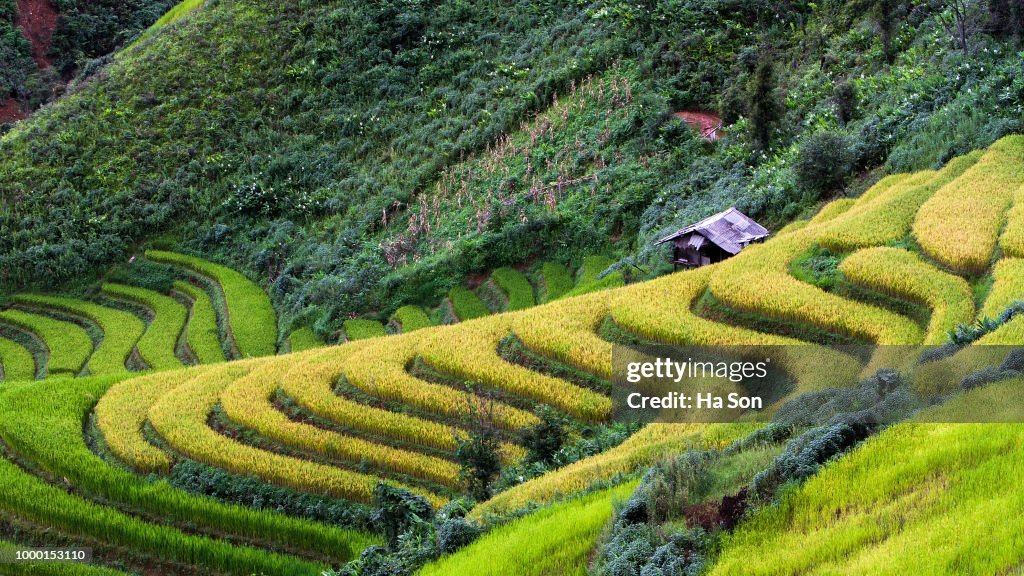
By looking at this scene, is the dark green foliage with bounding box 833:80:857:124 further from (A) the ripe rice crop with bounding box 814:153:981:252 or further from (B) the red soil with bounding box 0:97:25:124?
(B) the red soil with bounding box 0:97:25:124

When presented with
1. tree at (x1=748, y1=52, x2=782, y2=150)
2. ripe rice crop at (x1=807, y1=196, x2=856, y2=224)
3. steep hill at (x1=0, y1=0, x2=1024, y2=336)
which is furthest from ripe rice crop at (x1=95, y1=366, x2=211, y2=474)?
tree at (x1=748, y1=52, x2=782, y2=150)

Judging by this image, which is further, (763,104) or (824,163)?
(763,104)

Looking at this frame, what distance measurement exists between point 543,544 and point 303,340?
75.5 ft

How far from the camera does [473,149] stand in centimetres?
3994

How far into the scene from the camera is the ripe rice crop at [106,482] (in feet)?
51.9

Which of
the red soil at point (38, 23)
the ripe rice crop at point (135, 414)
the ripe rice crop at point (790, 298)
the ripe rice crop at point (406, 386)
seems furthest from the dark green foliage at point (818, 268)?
the red soil at point (38, 23)

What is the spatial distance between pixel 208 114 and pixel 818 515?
138 ft

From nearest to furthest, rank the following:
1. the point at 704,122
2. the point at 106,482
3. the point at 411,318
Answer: the point at 106,482 → the point at 411,318 → the point at 704,122

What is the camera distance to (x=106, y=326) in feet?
118

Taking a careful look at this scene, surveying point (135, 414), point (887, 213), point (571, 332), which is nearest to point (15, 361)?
point (135, 414)

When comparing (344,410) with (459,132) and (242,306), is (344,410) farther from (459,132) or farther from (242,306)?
(459,132)

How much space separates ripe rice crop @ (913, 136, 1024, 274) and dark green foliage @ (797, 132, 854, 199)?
3670mm

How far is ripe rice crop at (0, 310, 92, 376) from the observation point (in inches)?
1287

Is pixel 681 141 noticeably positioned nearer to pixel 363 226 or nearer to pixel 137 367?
pixel 363 226
